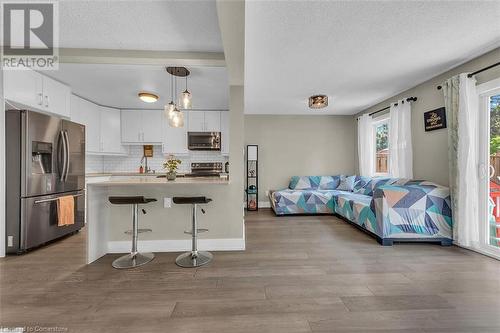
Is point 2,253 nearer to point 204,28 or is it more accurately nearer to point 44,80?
point 44,80

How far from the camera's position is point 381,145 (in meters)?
4.82

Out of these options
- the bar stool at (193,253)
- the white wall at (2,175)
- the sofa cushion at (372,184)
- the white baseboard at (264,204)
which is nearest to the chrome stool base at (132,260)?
the bar stool at (193,253)

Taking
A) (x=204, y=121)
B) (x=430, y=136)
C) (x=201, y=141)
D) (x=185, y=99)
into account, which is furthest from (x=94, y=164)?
(x=430, y=136)

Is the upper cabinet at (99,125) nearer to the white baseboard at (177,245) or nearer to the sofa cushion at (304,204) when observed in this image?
the white baseboard at (177,245)

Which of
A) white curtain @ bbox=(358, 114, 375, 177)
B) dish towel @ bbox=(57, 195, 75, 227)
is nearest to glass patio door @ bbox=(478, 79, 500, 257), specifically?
white curtain @ bbox=(358, 114, 375, 177)

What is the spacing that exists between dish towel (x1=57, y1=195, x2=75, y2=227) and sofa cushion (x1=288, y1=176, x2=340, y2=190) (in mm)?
4282

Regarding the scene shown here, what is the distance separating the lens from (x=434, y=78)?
10.7ft

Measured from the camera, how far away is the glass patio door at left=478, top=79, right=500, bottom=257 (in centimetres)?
262

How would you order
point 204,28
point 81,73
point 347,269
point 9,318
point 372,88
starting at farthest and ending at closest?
point 372,88 → point 81,73 → point 347,269 → point 204,28 → point 9,318

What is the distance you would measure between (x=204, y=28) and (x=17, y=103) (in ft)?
8.46

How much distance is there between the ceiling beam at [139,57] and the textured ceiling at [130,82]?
0.42ft

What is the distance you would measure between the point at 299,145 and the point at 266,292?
4251 millimetres

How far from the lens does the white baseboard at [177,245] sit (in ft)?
9.02

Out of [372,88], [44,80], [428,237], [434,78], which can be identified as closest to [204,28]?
[44,80]
